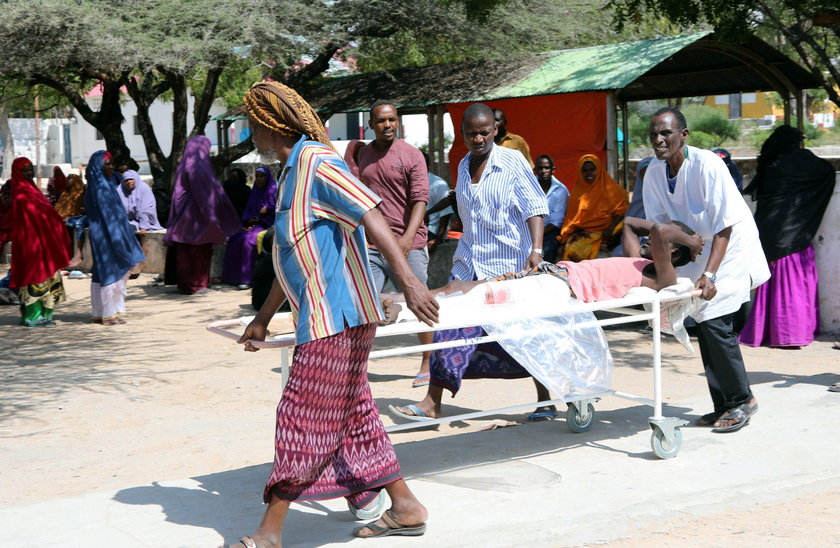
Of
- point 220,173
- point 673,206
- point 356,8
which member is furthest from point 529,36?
point 673,206

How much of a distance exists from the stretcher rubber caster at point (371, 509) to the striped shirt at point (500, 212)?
1.71m

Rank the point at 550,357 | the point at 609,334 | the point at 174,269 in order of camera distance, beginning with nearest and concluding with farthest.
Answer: the point at 550,357, the point at 609,334, the point at 174,269

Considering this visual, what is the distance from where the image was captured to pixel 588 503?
4.33 m

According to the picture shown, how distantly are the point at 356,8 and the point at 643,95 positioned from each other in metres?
5.55

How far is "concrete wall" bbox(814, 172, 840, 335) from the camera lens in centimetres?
838

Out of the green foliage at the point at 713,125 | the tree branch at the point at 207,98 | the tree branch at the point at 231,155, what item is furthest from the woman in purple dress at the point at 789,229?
the green foliage at the point at 713,125

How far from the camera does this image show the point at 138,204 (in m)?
14.1

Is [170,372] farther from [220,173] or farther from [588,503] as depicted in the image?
[220,173]

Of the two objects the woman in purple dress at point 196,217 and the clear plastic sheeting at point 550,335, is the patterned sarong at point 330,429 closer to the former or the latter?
the clear plastic sheeting at point 550,335

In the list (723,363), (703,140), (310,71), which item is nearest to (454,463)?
(723,363)

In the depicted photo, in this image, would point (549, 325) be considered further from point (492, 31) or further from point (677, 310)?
point (492, 31)

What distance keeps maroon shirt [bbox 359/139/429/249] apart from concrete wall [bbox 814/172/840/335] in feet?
12.1

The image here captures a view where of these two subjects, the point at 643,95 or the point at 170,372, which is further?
the point at 643,95

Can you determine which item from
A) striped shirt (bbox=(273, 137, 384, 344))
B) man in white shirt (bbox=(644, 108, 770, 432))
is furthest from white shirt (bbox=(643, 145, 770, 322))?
striped shirt (bbox=(273, 137, 384, 344))
